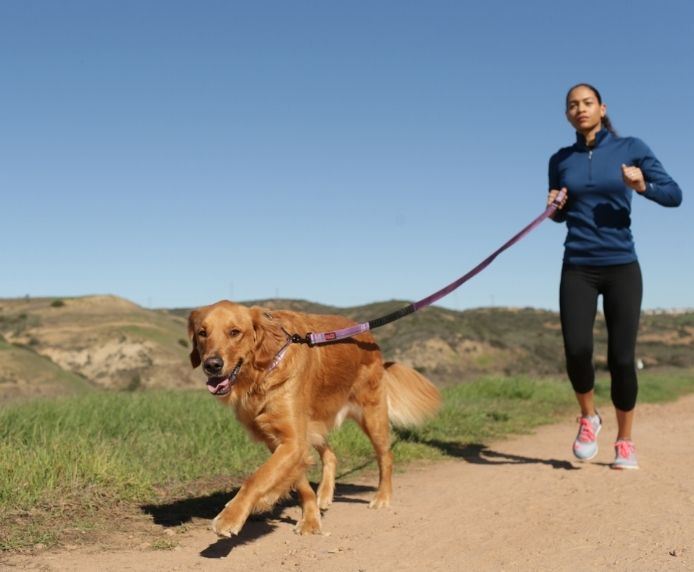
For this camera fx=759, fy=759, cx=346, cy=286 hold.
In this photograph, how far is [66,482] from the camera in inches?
185

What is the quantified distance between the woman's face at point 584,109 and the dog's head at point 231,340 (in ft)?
9.44

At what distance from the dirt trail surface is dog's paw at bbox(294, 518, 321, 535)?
0.05 m

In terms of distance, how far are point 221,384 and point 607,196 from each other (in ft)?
10.5

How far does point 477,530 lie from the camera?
4.11 m

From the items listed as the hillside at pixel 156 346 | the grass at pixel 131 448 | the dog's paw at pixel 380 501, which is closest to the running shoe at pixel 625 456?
the grass at pixel 131 448

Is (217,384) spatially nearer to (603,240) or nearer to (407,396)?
(407,396)

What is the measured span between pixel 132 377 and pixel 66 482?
379 inches

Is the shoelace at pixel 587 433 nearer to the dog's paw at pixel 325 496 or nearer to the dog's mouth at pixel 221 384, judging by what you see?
the dog's paw at pixel 325 496

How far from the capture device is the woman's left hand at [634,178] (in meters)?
5.28

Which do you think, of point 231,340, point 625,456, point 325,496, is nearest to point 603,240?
point 625,456

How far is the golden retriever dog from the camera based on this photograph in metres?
4.04

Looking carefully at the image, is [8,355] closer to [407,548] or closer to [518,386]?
[518,386]

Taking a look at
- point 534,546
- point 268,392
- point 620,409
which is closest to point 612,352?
point 620,409

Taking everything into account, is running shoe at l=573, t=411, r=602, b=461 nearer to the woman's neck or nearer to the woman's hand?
the woman's hand
